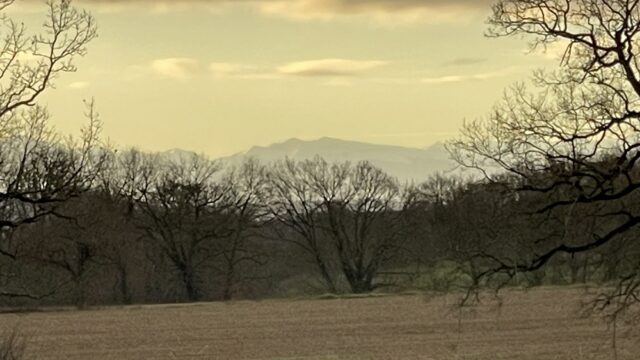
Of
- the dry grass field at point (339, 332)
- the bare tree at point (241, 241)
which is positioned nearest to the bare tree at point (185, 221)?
the bare tree at point (241, 241)

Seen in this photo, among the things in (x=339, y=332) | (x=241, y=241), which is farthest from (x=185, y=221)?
(x=339, y=332)

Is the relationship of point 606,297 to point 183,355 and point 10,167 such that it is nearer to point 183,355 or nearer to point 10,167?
point 10,167

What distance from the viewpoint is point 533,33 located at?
65.1 feet

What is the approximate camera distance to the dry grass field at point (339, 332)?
109 ft

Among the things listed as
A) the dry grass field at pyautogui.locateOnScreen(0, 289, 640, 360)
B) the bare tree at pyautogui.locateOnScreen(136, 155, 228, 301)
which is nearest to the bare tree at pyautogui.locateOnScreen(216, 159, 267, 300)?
the bare tree at pyautogui.locateOnScreen(136, 155, 228, 301)

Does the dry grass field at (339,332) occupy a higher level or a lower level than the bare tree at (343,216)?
lower

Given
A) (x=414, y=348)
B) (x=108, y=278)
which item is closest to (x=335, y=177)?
(x=108, y=278)

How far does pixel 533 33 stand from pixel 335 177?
7524 cm

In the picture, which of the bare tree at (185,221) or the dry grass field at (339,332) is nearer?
the dry grass field at (339,332)

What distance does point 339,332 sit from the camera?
42.6 metres

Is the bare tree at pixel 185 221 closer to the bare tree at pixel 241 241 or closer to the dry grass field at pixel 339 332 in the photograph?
the bare tree at pixel 241 241

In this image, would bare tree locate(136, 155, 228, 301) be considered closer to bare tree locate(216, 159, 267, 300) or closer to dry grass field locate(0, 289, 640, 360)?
bare tree locate(216, 159, 267, 300)

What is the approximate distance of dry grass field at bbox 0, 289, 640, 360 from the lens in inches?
1304

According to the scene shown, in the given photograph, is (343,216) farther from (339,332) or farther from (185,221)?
(339,332)
